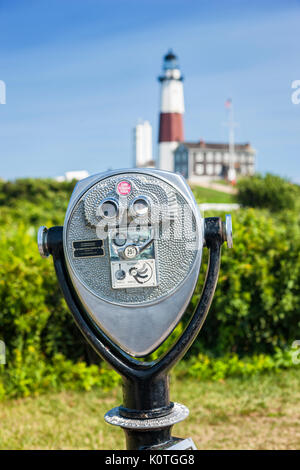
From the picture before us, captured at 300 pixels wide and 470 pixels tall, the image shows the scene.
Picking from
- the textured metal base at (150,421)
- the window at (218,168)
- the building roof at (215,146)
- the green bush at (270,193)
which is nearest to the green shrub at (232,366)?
the textured metal base at (150,421)

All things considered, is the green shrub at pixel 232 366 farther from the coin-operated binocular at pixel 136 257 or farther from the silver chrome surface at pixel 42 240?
the silver chrome surface at pixel 42 240

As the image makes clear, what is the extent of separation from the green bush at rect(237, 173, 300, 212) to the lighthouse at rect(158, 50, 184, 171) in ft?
59.6

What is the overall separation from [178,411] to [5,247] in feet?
9.30

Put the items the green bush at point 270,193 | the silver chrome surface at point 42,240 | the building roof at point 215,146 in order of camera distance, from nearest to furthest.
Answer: the silver chrome surface at point 42,240, the green bush at point 270,193, the building roof at point 215,146

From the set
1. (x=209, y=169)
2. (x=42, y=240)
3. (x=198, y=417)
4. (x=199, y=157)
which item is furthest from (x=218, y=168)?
(x=42, y=240)

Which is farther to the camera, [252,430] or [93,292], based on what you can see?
[252,430]

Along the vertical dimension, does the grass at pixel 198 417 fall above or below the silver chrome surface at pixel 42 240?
below

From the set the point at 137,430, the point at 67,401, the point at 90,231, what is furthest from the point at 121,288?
the point at 67,401

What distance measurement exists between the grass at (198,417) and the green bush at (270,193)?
Answer: 14.6m

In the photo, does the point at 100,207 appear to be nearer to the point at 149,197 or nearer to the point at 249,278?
the point at 149,197

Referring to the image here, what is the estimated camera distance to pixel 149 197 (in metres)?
1.75

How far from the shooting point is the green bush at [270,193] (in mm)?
18562

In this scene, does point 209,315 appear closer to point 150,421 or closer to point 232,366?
point 232,366

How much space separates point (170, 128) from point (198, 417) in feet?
118
